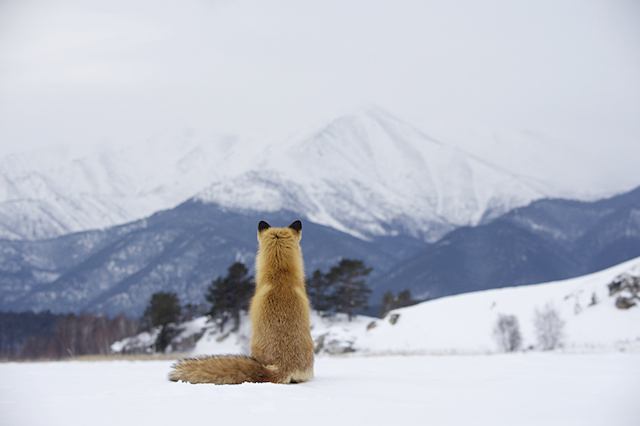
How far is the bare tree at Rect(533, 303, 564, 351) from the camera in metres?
44.8

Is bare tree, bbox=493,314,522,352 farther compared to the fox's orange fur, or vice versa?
bare tree, bbox=493,314,522,352

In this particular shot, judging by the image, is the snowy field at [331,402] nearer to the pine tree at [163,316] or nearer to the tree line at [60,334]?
the pine tree at [163,316]

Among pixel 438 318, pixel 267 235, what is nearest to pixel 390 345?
pixel 438 318

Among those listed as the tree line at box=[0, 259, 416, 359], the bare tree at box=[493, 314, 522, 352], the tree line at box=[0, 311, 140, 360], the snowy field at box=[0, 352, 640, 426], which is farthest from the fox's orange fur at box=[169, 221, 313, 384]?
the tree line at box=[0, 311, 140, 360]

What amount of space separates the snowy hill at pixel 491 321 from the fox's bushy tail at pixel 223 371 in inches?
1415

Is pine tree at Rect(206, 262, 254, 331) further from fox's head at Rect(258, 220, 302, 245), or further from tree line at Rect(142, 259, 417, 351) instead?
fox's head at Rect(258, 220, 302, 245)

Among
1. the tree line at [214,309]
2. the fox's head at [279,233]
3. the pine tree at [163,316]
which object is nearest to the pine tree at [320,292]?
the tree line at [214,309]

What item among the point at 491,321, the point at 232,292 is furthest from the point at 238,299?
the point at 491,321

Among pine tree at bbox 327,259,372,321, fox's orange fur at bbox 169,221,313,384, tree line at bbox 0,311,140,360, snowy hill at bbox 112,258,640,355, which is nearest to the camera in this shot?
fox's orange fur at bbox 169,221,313,384

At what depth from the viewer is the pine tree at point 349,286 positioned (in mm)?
→ 78375

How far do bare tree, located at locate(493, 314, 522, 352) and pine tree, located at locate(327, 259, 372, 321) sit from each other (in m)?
31.3

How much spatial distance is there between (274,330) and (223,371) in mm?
872

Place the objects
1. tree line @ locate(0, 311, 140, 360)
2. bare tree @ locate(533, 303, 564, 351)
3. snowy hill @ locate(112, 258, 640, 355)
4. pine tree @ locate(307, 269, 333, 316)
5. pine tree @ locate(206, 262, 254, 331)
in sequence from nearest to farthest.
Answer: snowy hill @ locate(112, 258, 640, 355) → bare tree @ locate(533, 303, 564, 351) → pine tree @ locate(206, 262, 254, 331) → pine tree @ locate(307, 269, 333, 316) → tree line @ locate(0, 311, 140, 360)

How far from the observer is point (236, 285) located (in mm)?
72750
